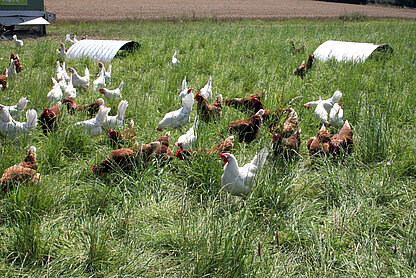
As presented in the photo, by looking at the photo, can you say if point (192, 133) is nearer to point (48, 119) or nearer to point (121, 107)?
point (121, 107)

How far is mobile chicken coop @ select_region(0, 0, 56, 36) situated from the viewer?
13055 mm

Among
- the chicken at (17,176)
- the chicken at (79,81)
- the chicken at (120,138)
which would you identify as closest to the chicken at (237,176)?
the chicken at (120,138)

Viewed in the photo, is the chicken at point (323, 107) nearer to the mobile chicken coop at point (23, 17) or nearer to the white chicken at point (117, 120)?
the white chicken at point (117, 120)

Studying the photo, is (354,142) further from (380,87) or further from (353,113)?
(380,87)

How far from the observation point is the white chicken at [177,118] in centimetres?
414

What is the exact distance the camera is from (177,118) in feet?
13.8

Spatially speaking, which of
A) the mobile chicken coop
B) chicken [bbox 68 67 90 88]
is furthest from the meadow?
the mobile chicken coop

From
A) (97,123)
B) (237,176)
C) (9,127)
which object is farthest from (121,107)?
(237,176)

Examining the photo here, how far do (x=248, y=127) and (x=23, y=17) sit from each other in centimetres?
1397

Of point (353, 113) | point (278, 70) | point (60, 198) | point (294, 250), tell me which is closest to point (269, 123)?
point (353, 113)

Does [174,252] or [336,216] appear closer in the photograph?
[174,252]

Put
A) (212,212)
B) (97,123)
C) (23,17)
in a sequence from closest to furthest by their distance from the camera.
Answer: (212,212) → (97,123) → (23,17)

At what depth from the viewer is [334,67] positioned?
22.4 feet

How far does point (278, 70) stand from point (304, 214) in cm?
494
